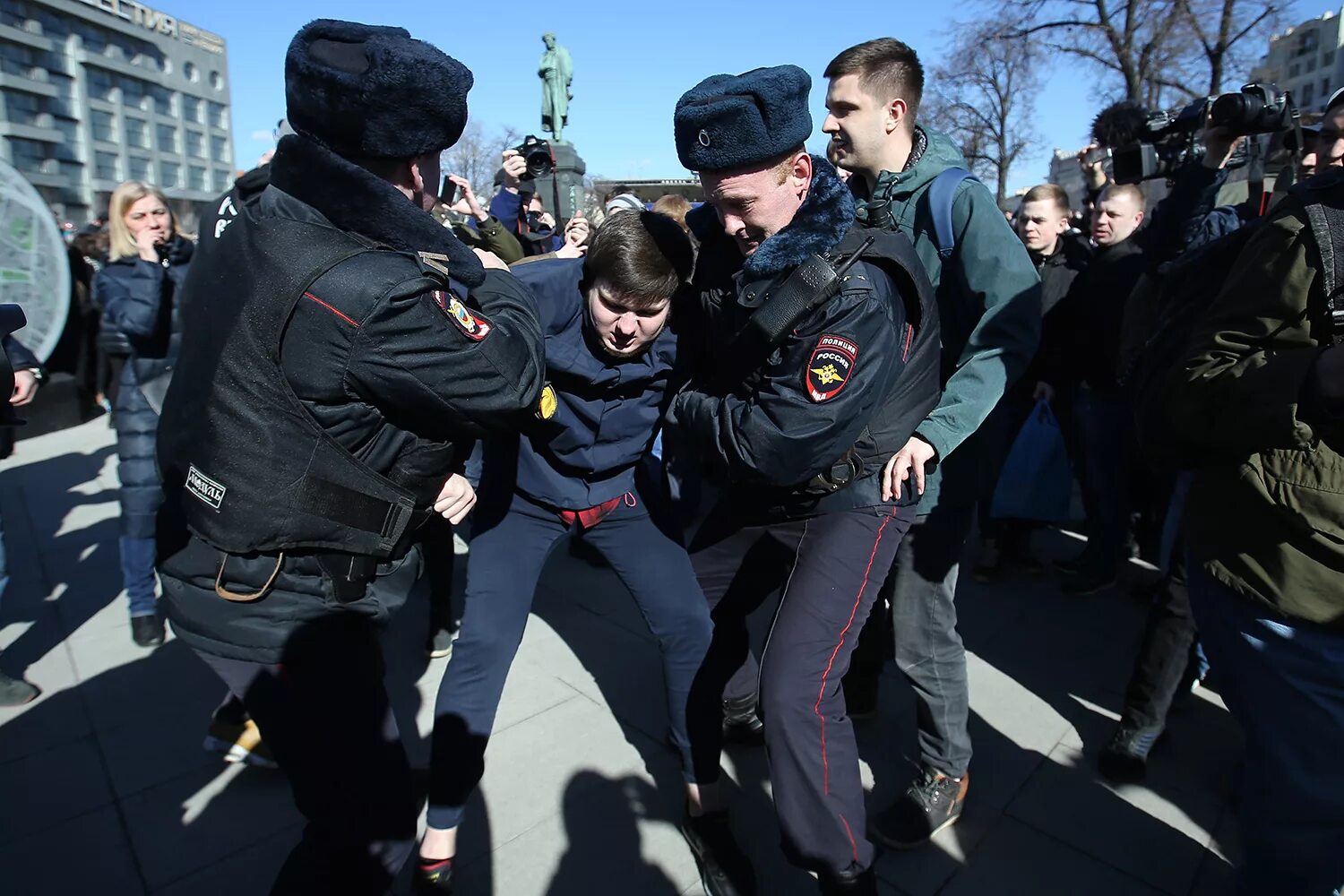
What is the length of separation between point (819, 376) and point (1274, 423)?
2.71 ft

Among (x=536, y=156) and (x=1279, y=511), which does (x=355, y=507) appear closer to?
(x=1279, y=511)

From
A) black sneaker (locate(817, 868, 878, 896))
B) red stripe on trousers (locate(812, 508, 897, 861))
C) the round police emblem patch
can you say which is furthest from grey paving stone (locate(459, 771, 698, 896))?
the round police emblem patch

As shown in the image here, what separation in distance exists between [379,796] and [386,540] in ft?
1.86

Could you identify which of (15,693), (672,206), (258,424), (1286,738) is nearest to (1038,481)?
(672,206)

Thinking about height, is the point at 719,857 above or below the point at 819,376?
below

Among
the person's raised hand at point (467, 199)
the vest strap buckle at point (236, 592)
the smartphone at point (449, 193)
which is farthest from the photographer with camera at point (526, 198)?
the vest strap buckle at point (236, 592)

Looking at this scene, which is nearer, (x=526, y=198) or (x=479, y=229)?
(x=479, y=229)

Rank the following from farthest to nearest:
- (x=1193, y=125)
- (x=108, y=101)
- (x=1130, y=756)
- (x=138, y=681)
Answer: (x=108, y=101) < (x=138, y=681) < (x=1193, y=125) < (x=1130, y=756)

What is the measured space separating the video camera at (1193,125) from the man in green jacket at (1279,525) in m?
1.34

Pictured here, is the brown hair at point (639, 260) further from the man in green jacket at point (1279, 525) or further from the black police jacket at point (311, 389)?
the man in green jacket at point (1279, 525)

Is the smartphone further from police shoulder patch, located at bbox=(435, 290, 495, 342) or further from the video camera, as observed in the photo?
the video camera

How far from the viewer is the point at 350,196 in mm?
1486

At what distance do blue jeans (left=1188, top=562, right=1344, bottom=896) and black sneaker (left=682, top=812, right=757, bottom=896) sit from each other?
1169 millimetres

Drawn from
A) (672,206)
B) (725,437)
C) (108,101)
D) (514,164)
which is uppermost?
(108,101)
